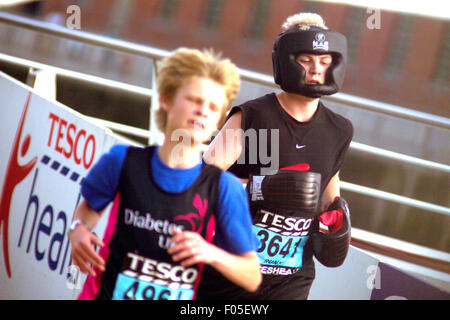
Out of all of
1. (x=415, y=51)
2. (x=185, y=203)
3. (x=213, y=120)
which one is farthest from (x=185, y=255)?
(x=415, y=51)

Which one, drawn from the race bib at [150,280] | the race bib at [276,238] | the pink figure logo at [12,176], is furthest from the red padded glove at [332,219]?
the pink figure logo at [12,176]

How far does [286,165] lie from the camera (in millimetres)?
2723

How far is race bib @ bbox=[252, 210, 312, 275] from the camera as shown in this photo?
2.77 metres

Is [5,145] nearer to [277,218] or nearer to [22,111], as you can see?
[22,111]

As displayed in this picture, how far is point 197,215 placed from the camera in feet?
6.93

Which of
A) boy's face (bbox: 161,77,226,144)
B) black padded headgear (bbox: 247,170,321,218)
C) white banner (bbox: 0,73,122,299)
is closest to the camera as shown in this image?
boy's face (bbox: 161,77,226,144)

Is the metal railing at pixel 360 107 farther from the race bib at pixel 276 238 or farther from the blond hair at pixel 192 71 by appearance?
the blond hair at pixel 192 71

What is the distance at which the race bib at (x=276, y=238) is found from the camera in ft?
9.09

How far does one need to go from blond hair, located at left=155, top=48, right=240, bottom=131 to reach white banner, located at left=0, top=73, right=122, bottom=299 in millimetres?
1509

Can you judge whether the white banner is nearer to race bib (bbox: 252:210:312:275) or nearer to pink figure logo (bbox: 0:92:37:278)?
pink figure logo (bbox: 0:92:37:278)

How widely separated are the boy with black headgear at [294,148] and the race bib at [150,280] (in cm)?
50

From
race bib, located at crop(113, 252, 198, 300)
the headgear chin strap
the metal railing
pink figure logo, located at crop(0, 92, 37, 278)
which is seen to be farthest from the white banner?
race bib, located at crop(113, 252, 198, 300)

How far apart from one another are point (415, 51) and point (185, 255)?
143ft

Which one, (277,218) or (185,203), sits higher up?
(185,203)
